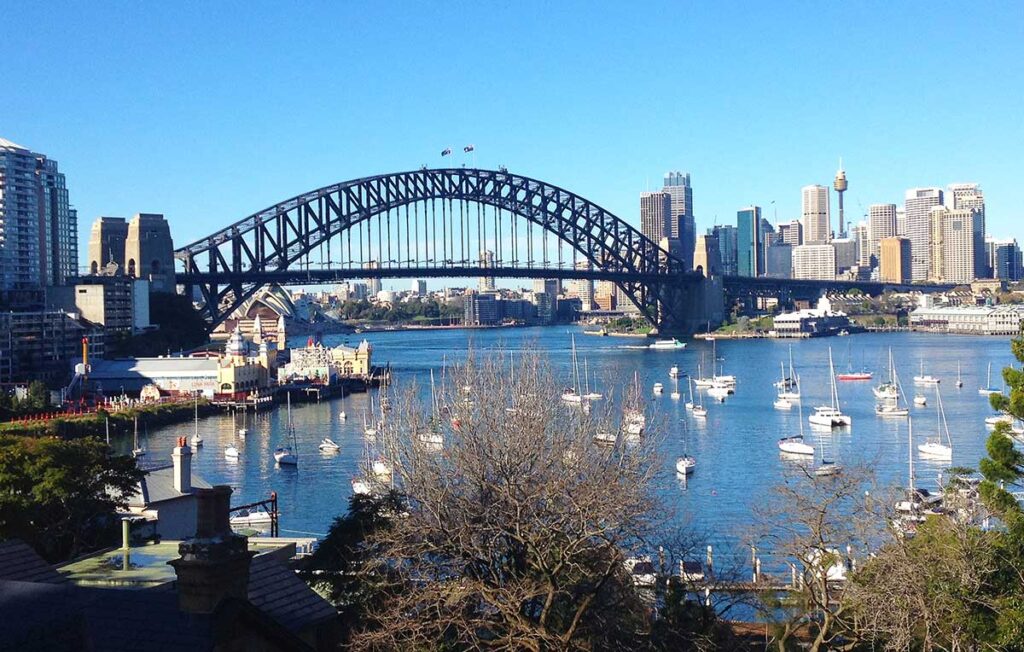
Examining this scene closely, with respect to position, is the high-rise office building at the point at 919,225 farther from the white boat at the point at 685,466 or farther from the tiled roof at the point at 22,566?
the tiled roof at the point at 22,566

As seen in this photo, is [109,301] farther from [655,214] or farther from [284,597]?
[655,214]

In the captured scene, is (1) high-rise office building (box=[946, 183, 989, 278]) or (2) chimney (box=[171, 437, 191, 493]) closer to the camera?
(2) chimney (box=[171, 437, 191, 493])

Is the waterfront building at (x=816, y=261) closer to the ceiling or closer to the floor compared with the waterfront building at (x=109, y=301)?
closer to the ceiling

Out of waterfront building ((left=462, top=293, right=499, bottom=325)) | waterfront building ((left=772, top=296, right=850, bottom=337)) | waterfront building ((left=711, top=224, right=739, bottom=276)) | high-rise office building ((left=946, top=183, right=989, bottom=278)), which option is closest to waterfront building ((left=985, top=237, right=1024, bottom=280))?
high-rise office building ((left=946, top=183, right=989, bottom=278))

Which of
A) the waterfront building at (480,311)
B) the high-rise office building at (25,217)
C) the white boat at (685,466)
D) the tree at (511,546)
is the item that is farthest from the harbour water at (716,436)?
the waterfront building at (480,311)

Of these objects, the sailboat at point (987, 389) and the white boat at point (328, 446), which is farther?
the sailboat at point (987, 389)

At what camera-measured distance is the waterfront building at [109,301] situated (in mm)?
50750

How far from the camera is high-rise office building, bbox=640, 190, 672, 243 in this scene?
17050 cm

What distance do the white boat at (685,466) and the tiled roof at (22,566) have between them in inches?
678

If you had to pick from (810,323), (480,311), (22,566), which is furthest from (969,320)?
(22,566)

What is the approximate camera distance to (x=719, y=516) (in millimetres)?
18984

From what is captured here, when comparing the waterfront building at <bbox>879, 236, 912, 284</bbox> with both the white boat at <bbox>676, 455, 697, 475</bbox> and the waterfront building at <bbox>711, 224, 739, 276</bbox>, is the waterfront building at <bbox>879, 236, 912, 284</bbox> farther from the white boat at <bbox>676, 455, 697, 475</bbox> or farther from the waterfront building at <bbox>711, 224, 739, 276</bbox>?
the white boat at <bbox>676, 455, 697, 475</bbox>

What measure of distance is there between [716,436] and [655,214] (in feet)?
472

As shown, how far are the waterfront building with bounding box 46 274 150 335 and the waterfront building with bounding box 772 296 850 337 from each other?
47.4 m
